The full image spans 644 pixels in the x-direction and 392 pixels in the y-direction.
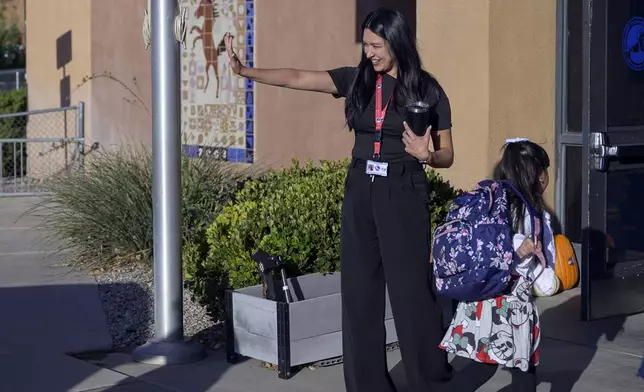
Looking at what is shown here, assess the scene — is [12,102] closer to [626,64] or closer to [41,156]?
[41,156]

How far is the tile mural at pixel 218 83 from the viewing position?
11680 mm

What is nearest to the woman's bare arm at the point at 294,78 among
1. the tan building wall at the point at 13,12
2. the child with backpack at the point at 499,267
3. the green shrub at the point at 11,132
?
the child with backpack at the point at 499,267

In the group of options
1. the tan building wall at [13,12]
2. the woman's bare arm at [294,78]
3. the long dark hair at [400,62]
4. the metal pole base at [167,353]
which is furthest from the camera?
the tan building wall at [13,12]

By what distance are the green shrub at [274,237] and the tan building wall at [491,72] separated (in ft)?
5.11

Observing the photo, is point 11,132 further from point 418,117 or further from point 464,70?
point 418,117

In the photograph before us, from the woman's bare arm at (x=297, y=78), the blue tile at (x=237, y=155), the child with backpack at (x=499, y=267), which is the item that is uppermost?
the woman's bare arm at (x=297, y=78)

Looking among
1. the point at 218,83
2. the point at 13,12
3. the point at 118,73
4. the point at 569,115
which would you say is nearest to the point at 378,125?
the point at 569,115

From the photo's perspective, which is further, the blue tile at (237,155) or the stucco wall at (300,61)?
the blue tile at (237,155)

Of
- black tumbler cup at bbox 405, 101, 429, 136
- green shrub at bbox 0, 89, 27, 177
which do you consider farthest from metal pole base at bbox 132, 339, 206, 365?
green shrub at bbox 0, 89, 27, 177

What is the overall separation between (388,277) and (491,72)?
343 cm

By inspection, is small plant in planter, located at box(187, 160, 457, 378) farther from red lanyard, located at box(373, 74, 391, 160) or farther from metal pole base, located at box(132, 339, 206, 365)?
red lanyard, located at box(373, 74, 391, 160)

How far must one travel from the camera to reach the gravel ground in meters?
6.91

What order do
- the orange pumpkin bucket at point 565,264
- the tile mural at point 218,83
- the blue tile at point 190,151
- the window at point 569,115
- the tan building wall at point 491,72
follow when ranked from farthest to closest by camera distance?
the tile mural at point 218,83
the blue tile at point 190,151
the window at point 569,115
the tan building wall at point 491,72
the orange pumpkin bucket at point 565,264

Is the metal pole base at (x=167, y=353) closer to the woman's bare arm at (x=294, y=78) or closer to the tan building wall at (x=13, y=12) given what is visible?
the woman's bare arm at (x=294, y=78)
